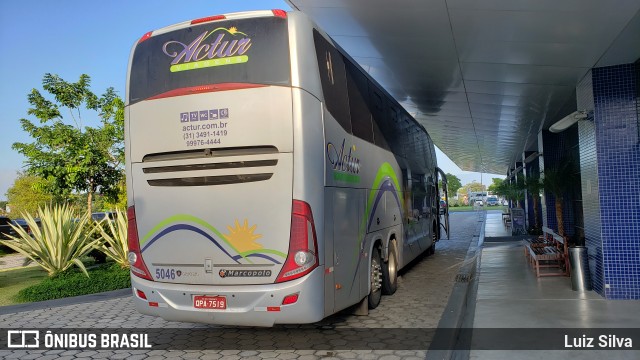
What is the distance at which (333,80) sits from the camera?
5.71 m

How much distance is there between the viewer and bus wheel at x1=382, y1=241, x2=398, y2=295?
26.2 ft

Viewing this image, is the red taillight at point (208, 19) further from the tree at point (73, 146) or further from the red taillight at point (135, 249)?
the tree at point (73, 146)

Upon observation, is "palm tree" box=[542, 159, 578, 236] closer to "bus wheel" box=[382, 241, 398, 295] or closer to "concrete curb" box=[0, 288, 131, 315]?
"bus wheel" box=[382, 241, 398, 295]

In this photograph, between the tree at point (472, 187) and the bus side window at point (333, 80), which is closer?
the bus side window at point (333, 80)

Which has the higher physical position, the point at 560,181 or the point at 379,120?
the point at 379,120

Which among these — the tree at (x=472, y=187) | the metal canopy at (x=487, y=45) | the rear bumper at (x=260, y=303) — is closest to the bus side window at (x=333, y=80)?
the metal canopy at (x=487, y=45)

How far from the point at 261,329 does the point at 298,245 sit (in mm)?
1970

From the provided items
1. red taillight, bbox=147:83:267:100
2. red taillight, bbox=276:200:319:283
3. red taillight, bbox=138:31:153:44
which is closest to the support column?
red taillight, bbox=276:200:319:283

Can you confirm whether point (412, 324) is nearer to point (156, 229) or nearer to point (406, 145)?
point (156, 229)

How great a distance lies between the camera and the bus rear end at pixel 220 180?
15.9 ft

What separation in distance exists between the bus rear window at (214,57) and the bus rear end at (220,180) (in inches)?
0.5

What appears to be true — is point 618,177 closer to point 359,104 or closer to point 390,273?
point 390,273

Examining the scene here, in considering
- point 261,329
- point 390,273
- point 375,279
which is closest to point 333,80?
point 375,279

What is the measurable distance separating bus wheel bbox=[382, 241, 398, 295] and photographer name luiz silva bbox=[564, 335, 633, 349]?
10.3 ft
